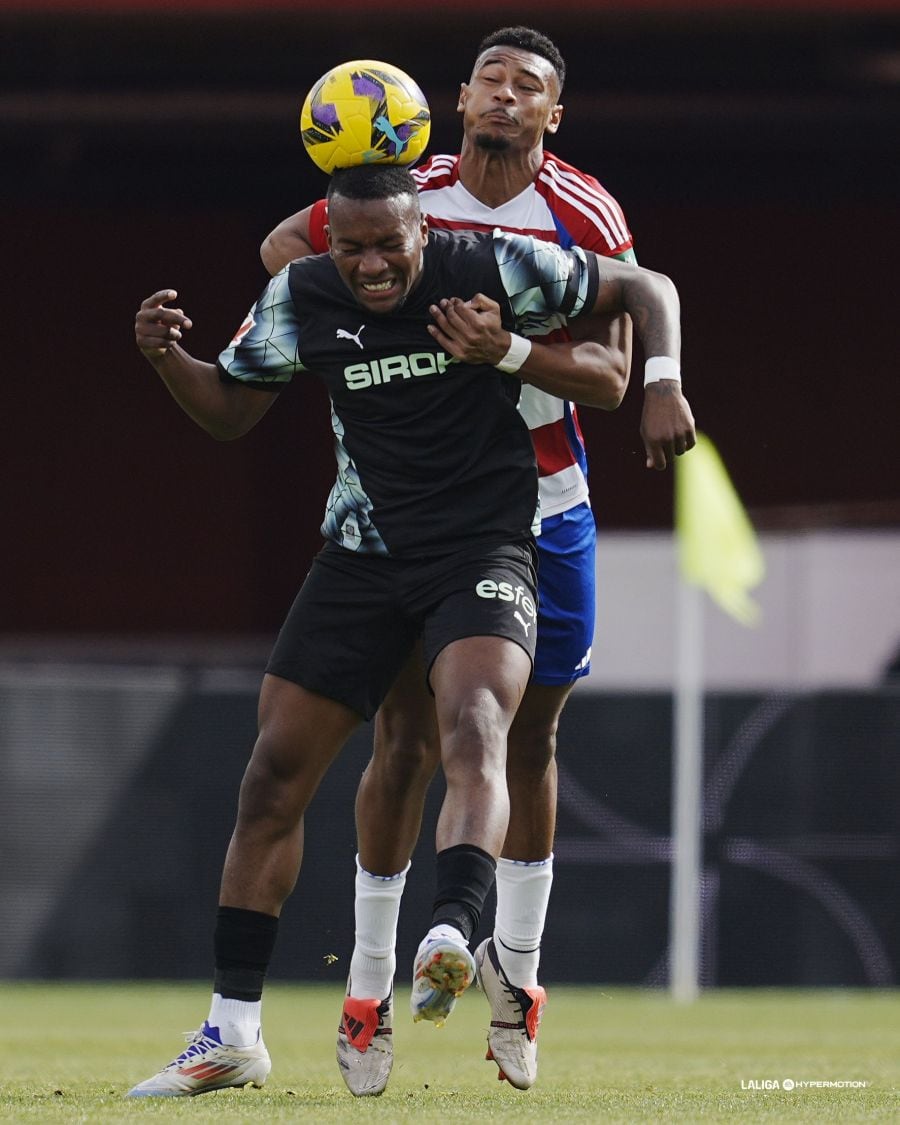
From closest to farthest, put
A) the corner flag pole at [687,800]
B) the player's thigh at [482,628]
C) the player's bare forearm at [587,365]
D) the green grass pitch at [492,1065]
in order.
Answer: the green grass pitch at [492,1065] → the player's thigh at [482,628] → the player's bare forearm at [587,365] → the corner flag pole at [687,800]

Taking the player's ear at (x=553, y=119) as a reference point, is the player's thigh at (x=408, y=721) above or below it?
below

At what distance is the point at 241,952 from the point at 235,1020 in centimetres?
17

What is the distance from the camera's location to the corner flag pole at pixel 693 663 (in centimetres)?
1116

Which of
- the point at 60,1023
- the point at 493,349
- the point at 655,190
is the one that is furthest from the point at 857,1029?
the point at 655,190

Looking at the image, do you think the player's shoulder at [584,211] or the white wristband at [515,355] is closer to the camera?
the white wristband at [515,355]

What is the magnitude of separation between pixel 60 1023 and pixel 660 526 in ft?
31.7

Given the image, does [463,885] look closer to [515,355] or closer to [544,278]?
[515,355]

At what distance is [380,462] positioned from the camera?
5.28 m

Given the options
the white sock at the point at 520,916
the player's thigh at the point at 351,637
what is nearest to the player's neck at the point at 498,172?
the player's thigh at the point at 351,637

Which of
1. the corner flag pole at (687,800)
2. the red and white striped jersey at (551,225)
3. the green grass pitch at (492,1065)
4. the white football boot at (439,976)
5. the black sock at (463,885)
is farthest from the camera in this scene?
the corner flag pole at (687,800)

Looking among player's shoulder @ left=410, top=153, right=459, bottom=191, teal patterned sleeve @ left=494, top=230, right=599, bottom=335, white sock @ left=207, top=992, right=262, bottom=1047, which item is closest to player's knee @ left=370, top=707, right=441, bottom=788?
white sock @ left=207, top=992, right=262, bottom=1047

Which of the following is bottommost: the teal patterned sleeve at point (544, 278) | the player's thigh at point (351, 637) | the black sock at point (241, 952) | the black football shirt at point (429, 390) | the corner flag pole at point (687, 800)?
the corner flag pole at point (687, 800)

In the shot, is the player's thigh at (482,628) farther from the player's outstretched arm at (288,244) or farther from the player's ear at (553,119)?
the player's ear at (553,119)

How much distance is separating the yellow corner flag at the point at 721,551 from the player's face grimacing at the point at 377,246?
6.58 metres
